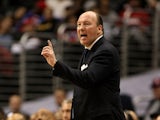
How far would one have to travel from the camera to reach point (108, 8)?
45.0ft

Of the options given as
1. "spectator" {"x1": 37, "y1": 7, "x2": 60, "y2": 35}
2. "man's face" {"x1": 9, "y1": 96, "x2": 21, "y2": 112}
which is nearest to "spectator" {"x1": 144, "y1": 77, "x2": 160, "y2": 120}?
"man's face" {"x1": 9, "y1": 96, "x2": 21, "y2": 112}

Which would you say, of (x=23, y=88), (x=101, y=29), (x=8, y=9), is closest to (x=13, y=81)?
(x=23, y=88)

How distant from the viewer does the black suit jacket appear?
5699 millimetres

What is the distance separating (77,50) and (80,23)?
7263 millimetres

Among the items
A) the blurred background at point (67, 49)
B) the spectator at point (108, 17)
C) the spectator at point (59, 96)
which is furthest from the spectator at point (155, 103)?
the spectator at point (108, 17)

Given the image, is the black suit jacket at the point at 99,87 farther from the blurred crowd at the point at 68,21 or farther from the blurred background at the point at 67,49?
the blurred crowd at the point at 68,21

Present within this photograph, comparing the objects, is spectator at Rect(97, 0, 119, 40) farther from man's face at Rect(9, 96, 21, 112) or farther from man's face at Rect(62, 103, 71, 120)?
man's face at Rect(62, 103, 71, 120)

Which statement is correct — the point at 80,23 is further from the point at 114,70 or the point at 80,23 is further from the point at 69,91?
the point at 69,91

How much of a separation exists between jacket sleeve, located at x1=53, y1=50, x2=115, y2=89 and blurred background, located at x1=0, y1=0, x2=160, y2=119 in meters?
6.86

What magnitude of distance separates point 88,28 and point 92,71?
379 millimetres

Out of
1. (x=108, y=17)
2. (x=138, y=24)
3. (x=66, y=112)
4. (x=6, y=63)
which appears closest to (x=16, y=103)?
(x=6, y=63)

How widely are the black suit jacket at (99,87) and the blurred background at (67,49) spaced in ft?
22.1

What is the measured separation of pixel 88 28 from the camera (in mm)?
5781

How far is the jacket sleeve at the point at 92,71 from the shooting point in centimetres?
558
